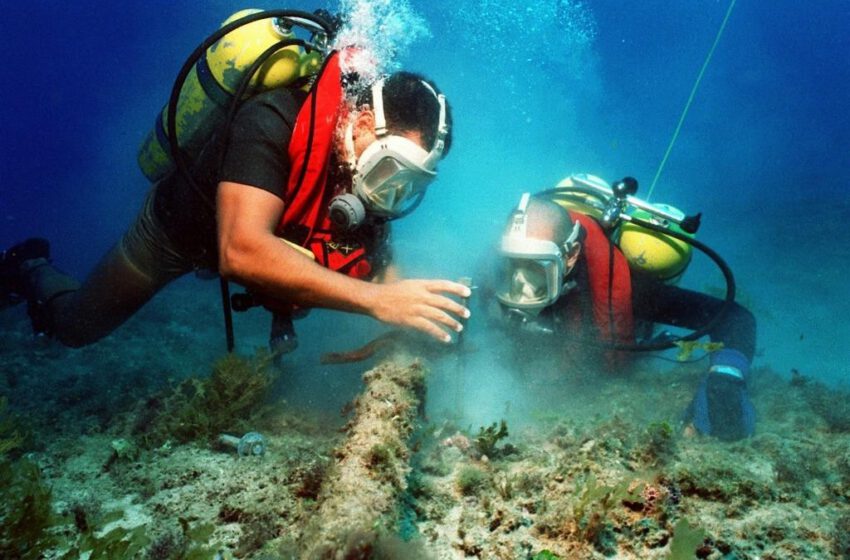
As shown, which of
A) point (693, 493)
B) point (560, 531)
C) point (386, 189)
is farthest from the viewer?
point (386, 189)

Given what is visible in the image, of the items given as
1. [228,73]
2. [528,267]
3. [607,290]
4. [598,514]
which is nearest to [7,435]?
[228,73]

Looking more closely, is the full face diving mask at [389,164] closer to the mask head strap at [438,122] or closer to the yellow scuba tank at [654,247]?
the mask head strap at [438,122]

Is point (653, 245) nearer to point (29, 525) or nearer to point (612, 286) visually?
point (612, 286)

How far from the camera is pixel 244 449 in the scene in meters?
3.14

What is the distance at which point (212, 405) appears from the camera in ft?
12.9

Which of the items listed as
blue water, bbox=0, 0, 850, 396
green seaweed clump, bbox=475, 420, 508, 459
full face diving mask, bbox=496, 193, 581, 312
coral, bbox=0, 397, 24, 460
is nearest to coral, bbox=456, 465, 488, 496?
green seaweed clump, bbox=475, 420, 508, 459

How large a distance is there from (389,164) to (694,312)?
440cm

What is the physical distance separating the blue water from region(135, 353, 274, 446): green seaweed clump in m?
9.56

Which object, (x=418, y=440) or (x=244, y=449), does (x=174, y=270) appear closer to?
(x=244, y=449)

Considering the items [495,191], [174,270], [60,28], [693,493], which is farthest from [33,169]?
[693,493]

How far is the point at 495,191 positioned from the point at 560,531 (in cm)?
4227

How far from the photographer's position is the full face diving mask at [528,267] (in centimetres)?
457

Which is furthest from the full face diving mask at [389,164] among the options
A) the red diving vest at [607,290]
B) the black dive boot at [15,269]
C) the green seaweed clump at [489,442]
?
the black dive boot at [15,269]

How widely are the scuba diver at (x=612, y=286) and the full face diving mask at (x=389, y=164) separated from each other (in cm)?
160
